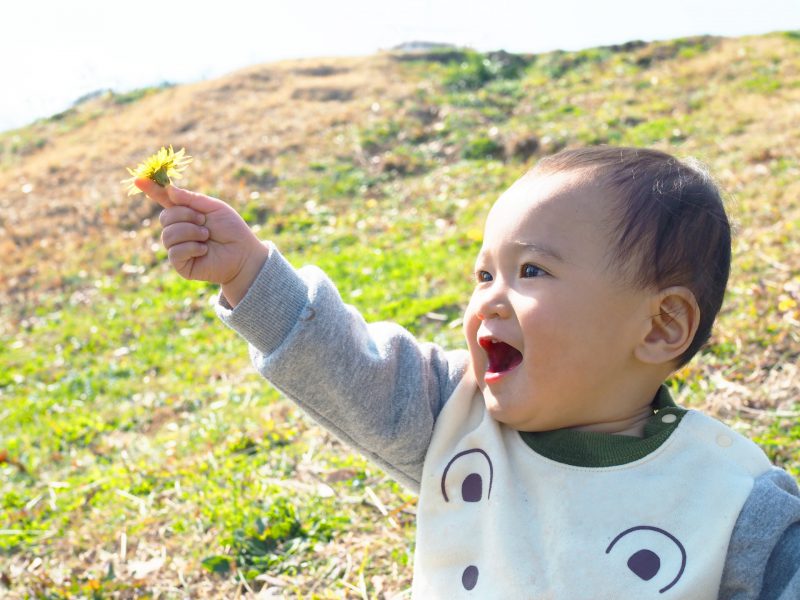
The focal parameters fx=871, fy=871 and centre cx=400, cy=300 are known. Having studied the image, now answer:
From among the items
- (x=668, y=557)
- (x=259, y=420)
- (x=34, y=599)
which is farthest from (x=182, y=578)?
→ (x=668, y=557)

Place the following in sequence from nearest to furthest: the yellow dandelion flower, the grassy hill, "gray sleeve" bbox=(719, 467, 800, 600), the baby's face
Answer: "gray sleeve" bbox=(719, 467, 800, 600)
the baby's face
the yellow dandelion flower
the grassy hill

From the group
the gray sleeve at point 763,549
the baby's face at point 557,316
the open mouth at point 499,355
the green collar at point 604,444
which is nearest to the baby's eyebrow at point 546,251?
the baby's face at point 557,316

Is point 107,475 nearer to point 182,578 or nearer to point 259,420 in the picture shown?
point 259,420

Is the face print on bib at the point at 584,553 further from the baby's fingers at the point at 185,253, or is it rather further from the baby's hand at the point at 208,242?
the baby's fingers at the point at 185,253

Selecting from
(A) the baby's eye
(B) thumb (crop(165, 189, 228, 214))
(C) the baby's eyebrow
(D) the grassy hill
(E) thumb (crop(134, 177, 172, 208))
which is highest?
(E) thumb (crop(134, 177, 172, 208))

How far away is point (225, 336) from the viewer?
262 inches

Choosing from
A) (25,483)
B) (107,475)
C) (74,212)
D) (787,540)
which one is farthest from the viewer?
(74,212)

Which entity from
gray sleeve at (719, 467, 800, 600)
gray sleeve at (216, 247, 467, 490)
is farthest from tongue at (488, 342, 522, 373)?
gray sleeve at (719, 467, 800, 600)

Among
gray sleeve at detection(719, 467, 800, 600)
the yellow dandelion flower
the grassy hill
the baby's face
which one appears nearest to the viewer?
gray sleeve at detection(719, 467, 800, 600)

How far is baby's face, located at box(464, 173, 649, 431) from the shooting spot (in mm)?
1902

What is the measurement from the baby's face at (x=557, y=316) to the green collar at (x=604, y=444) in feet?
0.12

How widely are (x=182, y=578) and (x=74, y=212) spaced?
916 cm

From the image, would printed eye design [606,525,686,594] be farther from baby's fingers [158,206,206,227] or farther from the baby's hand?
baby's fingers [158,206,206,227]

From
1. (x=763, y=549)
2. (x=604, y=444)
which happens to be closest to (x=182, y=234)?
(x=604, y=444)
